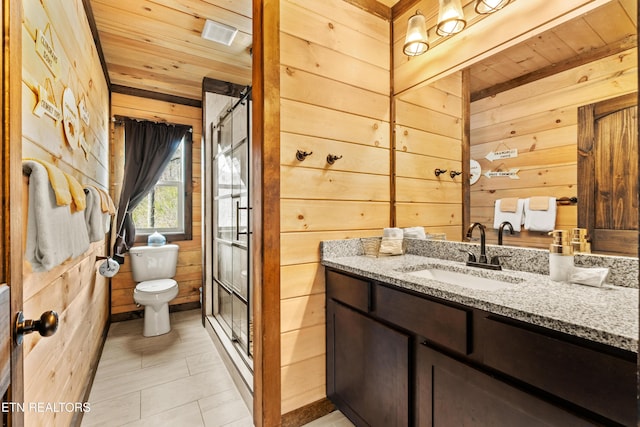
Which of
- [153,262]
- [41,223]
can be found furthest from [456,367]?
[153,262]

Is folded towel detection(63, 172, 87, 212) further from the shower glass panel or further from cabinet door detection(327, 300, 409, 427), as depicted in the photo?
cabinet door detection(327, 300, 409, 427)

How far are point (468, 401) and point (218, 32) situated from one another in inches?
106

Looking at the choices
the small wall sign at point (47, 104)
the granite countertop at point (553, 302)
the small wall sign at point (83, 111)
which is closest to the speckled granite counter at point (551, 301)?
the granite countertop at point (553, 302)

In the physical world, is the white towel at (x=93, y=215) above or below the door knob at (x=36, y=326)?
above

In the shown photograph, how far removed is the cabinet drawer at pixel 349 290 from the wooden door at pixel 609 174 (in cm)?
92

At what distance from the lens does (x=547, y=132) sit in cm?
126

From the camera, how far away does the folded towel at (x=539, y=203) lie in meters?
1.27

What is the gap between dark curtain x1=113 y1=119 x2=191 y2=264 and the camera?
303 centimetres

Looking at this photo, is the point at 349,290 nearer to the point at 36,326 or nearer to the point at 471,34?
the point at 36,326

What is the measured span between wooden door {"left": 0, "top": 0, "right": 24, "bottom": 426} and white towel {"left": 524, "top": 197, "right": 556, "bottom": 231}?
69.5 inches

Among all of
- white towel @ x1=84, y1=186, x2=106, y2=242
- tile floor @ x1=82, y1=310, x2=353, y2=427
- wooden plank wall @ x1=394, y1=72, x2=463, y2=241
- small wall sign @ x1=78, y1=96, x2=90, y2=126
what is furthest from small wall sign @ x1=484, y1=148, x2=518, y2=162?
small wall sign @ x1=78, y1=96, x2=90, y2=126

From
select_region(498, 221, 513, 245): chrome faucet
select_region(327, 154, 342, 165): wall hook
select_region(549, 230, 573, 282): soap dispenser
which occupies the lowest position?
select_region(549, 230, 573, 282): soap dispenser

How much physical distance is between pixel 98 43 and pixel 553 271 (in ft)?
11.0

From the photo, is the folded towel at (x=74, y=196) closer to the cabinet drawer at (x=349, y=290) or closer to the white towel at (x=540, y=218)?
the cabinet drawer at (x=349, y=290)
